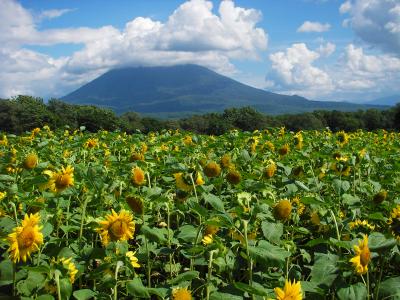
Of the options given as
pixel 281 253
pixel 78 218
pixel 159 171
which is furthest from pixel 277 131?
pixel 281 253

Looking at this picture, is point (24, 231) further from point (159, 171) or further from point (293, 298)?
point (159, 171)

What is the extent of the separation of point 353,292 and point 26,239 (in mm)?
1531

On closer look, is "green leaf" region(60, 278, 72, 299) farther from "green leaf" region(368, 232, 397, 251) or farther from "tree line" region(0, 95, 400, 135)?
"tree line" region(0, 95, 400, 135)

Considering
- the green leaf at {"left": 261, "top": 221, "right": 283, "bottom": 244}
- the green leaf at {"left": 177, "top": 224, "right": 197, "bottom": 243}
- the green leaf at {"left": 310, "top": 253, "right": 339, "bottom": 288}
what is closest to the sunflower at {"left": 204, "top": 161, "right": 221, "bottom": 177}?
the green leaf at {"left": 177, "top": 224, "right": 197, "bottom": 243}

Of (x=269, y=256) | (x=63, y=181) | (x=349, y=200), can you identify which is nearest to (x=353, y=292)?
(x=269, y=256)

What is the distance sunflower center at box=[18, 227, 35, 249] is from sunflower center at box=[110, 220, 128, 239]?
0.39 m

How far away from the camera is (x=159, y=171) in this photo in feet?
13.5

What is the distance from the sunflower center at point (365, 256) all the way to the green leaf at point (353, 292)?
5.1 inches

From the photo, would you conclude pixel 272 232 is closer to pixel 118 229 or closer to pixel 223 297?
pixel 223 297

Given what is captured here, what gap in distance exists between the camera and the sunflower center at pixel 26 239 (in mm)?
2291

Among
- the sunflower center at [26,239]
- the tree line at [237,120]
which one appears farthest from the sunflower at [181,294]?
the tree line at [237,120]

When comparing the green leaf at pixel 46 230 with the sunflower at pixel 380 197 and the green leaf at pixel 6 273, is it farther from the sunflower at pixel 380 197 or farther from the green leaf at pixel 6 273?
the sunflower at pixel 380 197

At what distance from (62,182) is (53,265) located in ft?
3.31

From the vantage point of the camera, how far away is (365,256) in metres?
2.25
